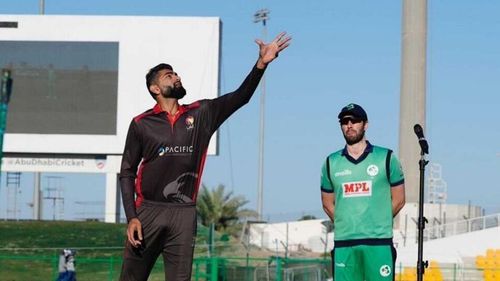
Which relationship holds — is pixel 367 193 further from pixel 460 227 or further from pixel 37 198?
pixel 37 198

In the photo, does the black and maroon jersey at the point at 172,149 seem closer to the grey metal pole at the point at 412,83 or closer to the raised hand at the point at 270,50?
the raised hand at the point at 270,50

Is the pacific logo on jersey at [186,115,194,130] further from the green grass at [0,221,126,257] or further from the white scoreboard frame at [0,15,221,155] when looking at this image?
the white scoreboard frame at [0,15,221,155]

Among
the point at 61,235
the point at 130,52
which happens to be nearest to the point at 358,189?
the point at 61,235

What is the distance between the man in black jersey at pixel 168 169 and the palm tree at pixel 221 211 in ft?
181

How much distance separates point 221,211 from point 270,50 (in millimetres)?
56848

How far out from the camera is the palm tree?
62938 mm

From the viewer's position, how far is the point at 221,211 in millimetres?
63406

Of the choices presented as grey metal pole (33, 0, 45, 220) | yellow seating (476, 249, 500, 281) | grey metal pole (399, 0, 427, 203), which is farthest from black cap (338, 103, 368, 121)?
grey metal pole (33, 0, 45, 220)

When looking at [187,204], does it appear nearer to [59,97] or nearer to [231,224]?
[59,97]

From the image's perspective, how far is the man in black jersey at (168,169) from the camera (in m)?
6.79

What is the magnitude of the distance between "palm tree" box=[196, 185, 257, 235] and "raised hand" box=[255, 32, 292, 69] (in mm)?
55343

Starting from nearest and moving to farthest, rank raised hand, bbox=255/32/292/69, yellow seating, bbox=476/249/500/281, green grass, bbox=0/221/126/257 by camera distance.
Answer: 1. raised hand, bbox=255/32/292/69
2. yellow seating, bbox=476/249/500/281
3. green grass, bbox=0/221/126/257

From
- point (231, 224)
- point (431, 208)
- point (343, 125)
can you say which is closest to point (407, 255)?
point (431, 208)

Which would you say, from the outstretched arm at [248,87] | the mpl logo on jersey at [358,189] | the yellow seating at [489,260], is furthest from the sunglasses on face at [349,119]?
the yellow seating at [489,260]
